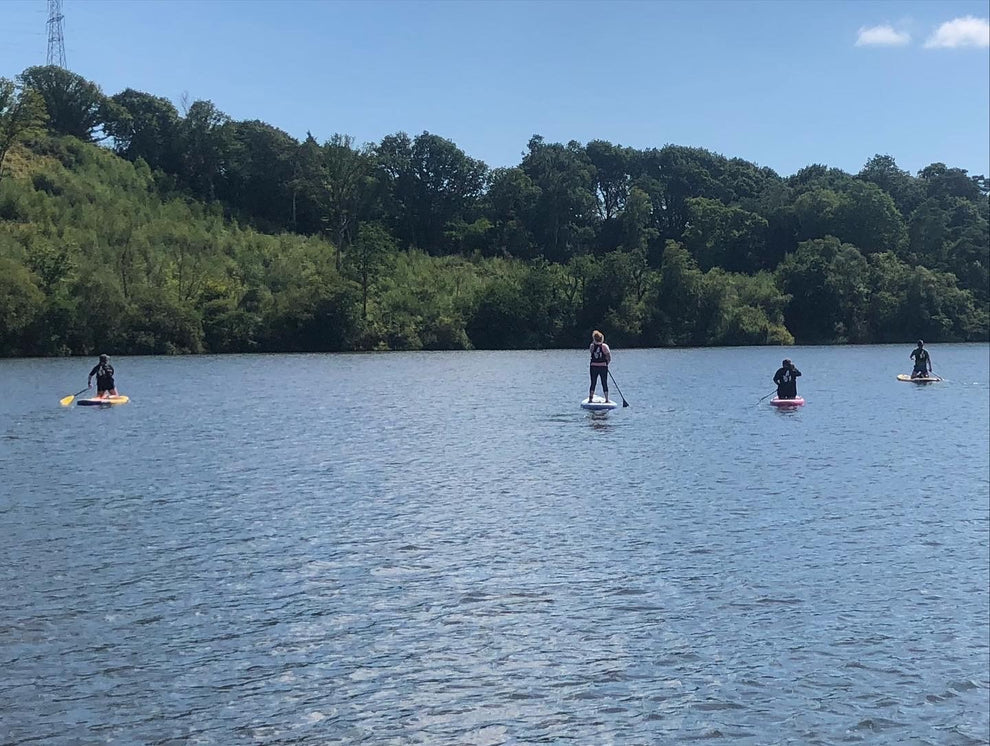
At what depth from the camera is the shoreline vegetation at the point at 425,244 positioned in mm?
95938

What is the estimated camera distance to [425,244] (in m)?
143

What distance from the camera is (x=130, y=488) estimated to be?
22.4m

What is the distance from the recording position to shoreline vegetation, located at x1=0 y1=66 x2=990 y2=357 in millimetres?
95938

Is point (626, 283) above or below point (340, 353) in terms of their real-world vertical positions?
above

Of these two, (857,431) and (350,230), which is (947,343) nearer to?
(350,230)

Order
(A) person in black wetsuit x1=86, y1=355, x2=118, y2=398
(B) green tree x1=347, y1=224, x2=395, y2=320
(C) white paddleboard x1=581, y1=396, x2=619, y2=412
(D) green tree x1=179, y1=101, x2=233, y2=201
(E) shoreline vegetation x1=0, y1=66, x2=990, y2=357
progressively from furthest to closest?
(D) green tree x1=179, y1=101, x2=233, y2=201 < (B) green tree x1=347, y1=224, x2=395, y2=320 < (E) shoreline vegetation x1=0, y1=66, x2=990, y2=357 < (A) person in black wetsuit x1=86, y1=355, x2=118, y2=398 < (C) white paddleboard x1=581, y1=396, x2=619, y2=412

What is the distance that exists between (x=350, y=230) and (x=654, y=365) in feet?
203

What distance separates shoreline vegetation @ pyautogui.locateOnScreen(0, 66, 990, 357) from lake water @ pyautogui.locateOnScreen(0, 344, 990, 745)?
65984 millimetres

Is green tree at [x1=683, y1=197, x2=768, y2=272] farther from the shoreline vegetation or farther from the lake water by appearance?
the lake water

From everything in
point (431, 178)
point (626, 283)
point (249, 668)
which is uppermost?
point (431, 178)

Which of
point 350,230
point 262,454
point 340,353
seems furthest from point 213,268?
point 262,454

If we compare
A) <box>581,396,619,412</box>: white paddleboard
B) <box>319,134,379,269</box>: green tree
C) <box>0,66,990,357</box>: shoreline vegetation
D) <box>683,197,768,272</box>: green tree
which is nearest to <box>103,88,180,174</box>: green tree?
<box>0,66,990,357</box>: shoreline vegetation

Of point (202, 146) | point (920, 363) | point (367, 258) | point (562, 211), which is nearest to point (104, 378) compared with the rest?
point (920, 363)

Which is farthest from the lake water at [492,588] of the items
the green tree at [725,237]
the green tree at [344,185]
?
the green tree at [725,237]
